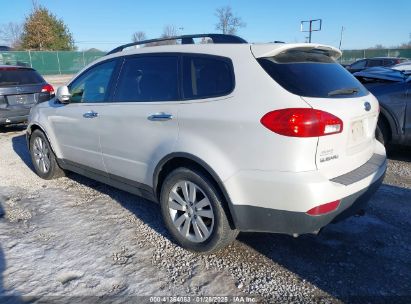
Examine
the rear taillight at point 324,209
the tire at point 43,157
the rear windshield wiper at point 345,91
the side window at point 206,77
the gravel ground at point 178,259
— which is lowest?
the gravel ground at point 178,259

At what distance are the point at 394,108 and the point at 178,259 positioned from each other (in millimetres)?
4172

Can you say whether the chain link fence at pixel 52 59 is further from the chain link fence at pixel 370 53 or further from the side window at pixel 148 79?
the side window at pixel 148 79

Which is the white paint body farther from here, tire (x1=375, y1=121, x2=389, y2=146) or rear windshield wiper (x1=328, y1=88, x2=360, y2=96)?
tire (x1=375, y1=121, x2=389, y2=146)

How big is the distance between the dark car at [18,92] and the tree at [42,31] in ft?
142

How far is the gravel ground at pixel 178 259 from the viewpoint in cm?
273

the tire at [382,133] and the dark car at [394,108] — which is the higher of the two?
the dark car at [394,108]

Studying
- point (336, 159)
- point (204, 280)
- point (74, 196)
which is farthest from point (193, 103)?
point (74, 196)

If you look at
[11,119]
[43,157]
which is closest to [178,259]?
[43,157]

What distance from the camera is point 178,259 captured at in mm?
3176

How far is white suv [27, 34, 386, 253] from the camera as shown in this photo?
8.33 ft

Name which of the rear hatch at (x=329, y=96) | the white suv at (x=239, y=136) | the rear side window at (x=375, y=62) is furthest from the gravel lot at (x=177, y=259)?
the rear side window at (x=375, y=62)

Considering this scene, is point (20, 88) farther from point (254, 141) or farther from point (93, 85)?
point (254, 141)

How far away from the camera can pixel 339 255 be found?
3.14m

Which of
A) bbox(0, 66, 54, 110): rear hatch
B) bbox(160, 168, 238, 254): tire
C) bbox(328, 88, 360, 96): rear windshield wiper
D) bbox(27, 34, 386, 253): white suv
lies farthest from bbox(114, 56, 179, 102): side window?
bbox(0, 66, 54, 110): rear hatch
